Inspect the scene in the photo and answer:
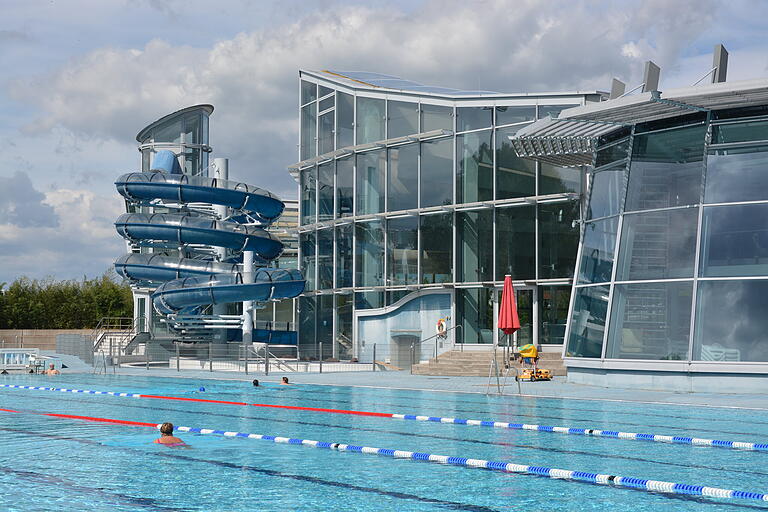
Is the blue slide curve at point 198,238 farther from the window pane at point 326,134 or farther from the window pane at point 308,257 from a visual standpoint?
the window pane at point 326,134

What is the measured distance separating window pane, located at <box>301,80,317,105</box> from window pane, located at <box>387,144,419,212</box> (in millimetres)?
6184

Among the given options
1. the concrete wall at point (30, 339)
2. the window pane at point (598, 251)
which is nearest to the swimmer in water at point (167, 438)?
the window pane at point (598, 251)

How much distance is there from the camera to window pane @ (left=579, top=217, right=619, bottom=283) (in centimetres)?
2311

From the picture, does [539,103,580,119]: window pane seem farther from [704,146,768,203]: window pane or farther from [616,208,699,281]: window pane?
[704,146,768,203]: window pane

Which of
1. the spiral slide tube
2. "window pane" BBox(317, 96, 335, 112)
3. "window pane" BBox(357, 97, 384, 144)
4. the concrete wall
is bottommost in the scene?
the concrete wall

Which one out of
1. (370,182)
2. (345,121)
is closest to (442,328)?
(370,182)

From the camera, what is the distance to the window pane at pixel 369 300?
36.1 metres

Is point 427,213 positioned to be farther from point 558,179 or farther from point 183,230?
point 183,230

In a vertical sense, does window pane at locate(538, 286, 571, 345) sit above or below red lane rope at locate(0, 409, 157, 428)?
above

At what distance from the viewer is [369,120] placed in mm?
37000

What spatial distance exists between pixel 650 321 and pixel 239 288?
19657mm

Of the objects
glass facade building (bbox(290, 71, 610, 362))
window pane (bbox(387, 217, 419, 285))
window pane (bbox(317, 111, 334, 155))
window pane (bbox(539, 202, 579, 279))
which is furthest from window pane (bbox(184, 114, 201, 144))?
window pane (bbox(539, 202, 579, 279))

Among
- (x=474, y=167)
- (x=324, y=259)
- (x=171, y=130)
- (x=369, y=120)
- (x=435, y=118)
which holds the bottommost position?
(x=324, y=259)

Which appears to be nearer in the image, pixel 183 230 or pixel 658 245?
pixel 658 245
